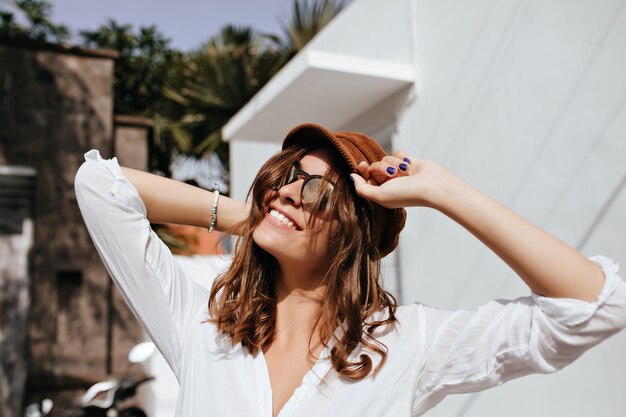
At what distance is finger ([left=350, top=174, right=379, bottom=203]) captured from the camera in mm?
1423

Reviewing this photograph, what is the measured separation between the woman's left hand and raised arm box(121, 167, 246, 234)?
0.43 metres

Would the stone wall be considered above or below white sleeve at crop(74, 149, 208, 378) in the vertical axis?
below

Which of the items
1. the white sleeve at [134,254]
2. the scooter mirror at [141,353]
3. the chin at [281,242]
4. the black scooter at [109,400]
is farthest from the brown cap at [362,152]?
the black scooter at [109,400]

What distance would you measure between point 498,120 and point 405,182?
2.49 m

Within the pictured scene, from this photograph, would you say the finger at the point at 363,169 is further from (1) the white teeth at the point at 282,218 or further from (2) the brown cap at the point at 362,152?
(1) the white teeth at the point at 282,218

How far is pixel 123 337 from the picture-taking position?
9445mm

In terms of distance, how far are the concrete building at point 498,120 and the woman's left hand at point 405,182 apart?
1.76 m

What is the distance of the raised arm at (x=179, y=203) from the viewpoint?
163 cm

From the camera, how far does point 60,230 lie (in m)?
9.41

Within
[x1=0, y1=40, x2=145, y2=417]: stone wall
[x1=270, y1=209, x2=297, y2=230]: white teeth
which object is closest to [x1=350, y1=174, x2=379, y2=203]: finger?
[x1=270, y1=209, x2=297, y2=230]: white teeth

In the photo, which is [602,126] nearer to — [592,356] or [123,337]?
[592,356]

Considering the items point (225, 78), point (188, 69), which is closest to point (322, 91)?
point (225, 78)

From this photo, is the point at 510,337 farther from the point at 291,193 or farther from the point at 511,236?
the point at 291,193

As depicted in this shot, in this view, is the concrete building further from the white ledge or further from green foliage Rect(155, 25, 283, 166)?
green foliage Rect(155, 25, 283, 166)
